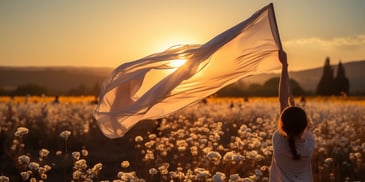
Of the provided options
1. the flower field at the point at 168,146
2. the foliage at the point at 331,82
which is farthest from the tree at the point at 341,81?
the flower field at the point at 168,146

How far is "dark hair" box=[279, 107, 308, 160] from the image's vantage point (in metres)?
5.29

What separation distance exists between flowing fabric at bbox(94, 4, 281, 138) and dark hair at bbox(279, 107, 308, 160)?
155 cm

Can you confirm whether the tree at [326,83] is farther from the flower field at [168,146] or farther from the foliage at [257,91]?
the flower field at [168,146]

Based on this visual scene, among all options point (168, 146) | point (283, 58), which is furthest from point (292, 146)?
point (168, 146)

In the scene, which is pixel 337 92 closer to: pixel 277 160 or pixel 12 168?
pixel 12 168

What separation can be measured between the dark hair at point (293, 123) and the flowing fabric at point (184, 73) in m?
1.55

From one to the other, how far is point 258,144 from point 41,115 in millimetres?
9879

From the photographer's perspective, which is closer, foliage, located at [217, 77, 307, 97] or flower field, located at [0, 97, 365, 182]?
Answer: flower field, located at [0, 97, 365, 182]

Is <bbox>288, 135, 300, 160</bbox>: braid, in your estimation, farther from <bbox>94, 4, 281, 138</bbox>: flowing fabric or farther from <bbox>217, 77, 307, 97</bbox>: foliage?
<bbox>217, 77, 307, 97</bbox>: foliage

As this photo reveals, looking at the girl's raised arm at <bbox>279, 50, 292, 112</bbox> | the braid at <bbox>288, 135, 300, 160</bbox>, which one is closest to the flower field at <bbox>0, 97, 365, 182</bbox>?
the girl's raised arm at <bbox>279, 50, 292, 112</bbox>

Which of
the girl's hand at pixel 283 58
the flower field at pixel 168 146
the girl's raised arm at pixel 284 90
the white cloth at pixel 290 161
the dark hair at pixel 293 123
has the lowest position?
the flower field at pixel 168 146

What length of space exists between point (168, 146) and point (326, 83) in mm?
55284

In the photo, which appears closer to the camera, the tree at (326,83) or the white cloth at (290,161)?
the white cloth at (290,161)

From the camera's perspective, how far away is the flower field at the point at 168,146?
33.5ft
